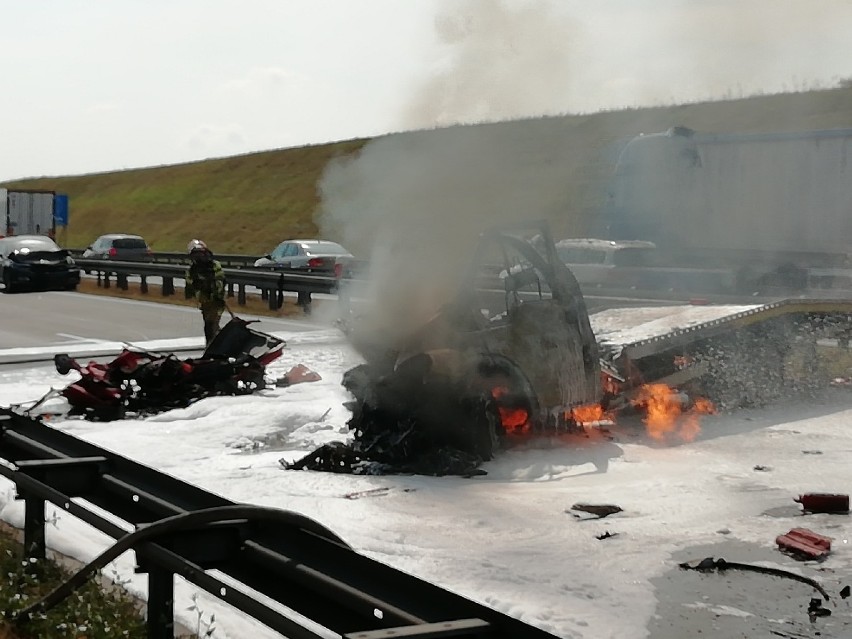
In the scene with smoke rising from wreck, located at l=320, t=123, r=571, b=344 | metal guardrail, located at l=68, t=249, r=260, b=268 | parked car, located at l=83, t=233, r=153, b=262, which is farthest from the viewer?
metal guardrail, located at l=68, t=249, r=260, b=268

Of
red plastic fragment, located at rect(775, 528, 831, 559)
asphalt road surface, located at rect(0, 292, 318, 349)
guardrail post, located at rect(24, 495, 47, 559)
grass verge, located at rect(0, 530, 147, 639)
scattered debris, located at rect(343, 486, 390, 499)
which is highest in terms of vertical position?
guardrail post, located at rect(24, 495, 47, 559)

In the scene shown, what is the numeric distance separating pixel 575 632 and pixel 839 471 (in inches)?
187

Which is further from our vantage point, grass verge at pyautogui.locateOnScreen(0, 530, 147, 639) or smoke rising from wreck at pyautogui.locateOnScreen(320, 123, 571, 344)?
smoke rising from wreck at pyautogui.locateOnScreen(320, 123, 571, 344)

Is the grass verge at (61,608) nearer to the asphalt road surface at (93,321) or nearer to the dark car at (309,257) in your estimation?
the asphalt road surface at (93,321)

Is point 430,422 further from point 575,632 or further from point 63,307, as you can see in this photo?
point 63,307

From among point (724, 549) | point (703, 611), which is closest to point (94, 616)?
point (703, 611)

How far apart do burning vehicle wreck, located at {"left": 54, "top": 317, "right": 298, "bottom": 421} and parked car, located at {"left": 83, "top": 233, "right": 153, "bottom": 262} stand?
34.8m

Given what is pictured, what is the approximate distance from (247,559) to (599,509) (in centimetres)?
391

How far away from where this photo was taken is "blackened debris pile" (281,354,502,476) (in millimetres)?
9266

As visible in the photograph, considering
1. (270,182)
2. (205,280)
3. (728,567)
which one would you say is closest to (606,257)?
(205,280)

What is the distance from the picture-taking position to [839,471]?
9242mm

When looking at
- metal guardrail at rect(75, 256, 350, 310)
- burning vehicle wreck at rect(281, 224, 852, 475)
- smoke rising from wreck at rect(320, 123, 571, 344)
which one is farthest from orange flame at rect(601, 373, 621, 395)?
metal guardrail at rect(75, 256, 350, 310)

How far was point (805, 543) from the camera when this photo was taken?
268 inches

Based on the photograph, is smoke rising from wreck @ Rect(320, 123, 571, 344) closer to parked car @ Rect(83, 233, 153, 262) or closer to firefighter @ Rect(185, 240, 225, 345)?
firefighter @ Rect(185, 240, 225, 345)
